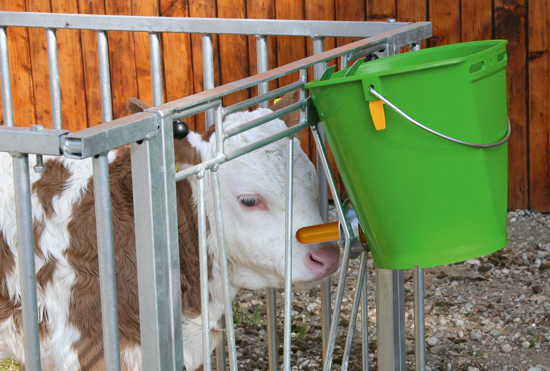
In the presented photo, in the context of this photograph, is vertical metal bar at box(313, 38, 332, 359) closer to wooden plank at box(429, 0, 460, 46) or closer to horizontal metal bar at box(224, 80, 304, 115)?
horizontal metal bar at box(224, 80, 304, 115)

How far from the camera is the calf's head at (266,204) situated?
71.9 inches

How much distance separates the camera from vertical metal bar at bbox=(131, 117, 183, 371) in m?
1.14

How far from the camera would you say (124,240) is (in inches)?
76.6

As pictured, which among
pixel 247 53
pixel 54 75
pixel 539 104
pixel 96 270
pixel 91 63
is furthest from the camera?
pixel 91 63

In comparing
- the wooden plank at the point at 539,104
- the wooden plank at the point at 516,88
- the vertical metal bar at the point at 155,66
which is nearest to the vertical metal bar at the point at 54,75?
the vertical metal bar at the point at 155,66

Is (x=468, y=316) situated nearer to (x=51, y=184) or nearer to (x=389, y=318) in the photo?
(x=389, y=318)

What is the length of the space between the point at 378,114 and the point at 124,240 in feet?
3.04

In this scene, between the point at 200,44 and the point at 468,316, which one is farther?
the point at 200,44

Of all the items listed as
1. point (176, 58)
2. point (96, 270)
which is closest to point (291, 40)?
point (176, 58)

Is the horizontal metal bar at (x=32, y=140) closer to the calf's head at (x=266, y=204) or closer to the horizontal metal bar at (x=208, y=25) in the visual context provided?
the calf's head at (x=266, y=204)

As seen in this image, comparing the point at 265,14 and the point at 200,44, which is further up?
the point at 265,14

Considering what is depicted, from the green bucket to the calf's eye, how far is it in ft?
1.53

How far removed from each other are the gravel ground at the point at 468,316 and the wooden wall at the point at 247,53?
2.03 feet

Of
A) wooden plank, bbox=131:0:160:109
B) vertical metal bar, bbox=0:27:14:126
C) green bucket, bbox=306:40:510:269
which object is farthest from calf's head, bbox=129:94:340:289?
wooden plank, bbox=131:0:160:109
